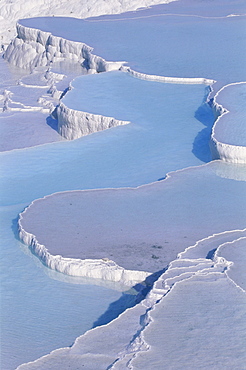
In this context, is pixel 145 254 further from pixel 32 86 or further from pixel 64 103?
pixel 32 86

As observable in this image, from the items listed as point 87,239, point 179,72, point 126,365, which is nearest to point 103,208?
point 87,239

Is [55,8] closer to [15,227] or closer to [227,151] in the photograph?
[227,151]

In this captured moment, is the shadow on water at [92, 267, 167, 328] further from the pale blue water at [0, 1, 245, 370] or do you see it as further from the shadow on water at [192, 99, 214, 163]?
the shadow on water at [192, 99, 214, 163]

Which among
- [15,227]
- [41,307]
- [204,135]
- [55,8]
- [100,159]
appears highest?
[41,307]

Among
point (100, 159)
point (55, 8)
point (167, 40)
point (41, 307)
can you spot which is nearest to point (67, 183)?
point (100, 159)

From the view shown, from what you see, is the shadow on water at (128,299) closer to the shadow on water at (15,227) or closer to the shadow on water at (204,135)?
the shadow on water at (15,227)

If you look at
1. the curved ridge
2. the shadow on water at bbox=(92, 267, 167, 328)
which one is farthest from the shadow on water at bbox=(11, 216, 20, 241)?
the curved ridge
